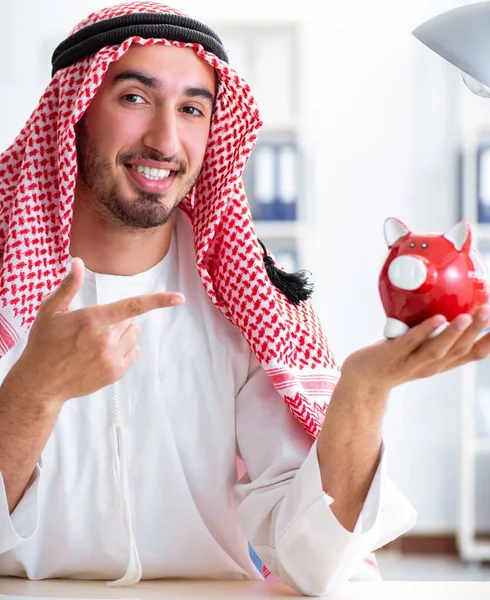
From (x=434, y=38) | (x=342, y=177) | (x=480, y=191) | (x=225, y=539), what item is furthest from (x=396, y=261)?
(x=342, y=177)

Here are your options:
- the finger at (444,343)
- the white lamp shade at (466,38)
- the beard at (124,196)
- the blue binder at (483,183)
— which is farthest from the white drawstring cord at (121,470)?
the blue binder at (483,183)

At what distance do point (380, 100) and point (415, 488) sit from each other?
197 centimetres

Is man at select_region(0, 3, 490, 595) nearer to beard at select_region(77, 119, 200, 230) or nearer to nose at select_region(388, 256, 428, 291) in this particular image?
beard at select_region(77, 119, 200, 230)

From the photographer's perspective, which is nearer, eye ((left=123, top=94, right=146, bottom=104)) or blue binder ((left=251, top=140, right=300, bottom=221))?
eye ((left=123, top=94, right=146, bottom=104))

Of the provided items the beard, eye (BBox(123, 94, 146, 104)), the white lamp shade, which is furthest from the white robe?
the white lamp shade

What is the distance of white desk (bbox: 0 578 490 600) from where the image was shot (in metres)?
1.38

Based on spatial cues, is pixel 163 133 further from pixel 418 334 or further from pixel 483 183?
pixel 483 183

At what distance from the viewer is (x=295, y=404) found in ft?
5.29

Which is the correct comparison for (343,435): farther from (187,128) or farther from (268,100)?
(268,100)

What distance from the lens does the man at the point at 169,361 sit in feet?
4.74

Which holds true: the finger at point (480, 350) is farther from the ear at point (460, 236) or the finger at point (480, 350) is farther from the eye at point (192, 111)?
the eye at point (192, 111)

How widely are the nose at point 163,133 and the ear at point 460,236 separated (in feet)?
2.31

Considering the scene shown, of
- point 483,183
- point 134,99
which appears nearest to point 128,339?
point 134,99

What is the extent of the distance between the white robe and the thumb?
41cm
